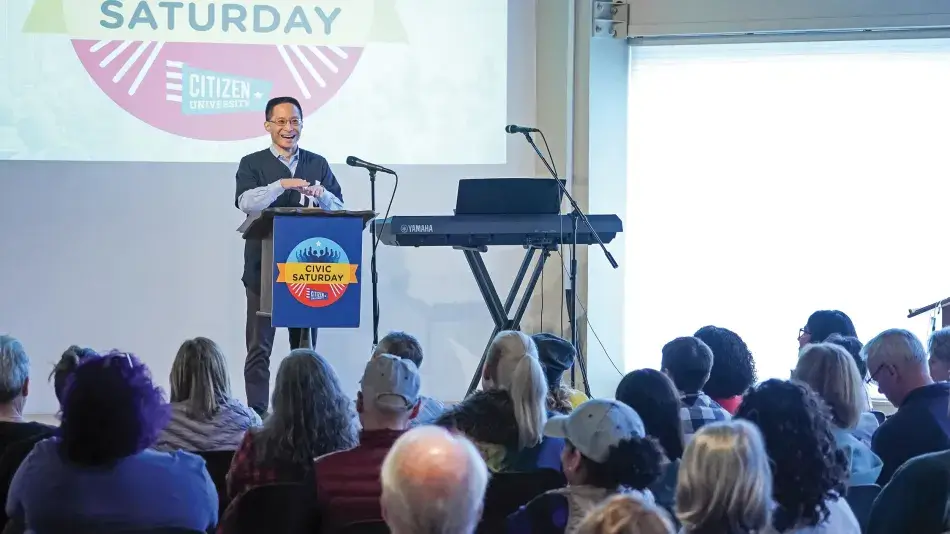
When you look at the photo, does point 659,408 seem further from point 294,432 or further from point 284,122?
point 284,122

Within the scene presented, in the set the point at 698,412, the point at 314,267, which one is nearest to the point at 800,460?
the point at 698,412

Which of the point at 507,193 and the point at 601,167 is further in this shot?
the point at 601,167

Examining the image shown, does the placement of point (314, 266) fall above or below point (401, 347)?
above

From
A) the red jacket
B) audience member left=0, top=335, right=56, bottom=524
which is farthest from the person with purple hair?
audience member left=0, top=335, right=56, bottom=524

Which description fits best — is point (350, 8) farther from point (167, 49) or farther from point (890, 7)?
point (890, 7)

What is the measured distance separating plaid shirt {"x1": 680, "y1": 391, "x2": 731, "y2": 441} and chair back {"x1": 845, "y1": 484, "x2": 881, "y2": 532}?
55 cm

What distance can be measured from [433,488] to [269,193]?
3281 millimetres

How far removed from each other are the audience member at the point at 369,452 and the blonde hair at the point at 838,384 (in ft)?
3.54

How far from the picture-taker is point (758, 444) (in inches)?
66.7

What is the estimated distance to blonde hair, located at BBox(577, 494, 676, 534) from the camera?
57.2 inches

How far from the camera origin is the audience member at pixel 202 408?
3012mm

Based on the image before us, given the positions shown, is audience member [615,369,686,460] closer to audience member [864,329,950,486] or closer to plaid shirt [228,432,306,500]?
audience member [864,329,950,486]

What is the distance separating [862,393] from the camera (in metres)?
2.80

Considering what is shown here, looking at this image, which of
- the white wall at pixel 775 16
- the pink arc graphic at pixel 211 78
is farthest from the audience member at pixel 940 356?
the pink arc graphic at pixel 211 78
